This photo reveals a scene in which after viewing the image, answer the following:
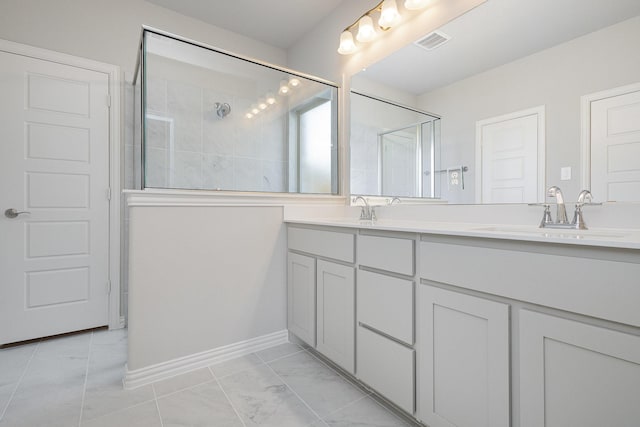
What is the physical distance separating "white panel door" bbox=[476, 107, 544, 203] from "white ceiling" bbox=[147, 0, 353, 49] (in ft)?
5.55

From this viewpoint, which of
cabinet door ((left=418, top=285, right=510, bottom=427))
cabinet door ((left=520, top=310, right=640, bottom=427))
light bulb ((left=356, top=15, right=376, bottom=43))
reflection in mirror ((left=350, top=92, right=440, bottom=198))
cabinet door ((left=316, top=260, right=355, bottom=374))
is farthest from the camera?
light bulb ((left=356, top=15, right=376, bottom=43))

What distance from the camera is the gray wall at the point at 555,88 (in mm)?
1151

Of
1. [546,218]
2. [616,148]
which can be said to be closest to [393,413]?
[546,218]

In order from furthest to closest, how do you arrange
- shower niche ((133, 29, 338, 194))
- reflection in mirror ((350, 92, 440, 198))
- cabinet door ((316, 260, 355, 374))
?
shower niche ((133, 29, 338, 194)), reflection in mirror ((350, 92, 440, 198)), cabinet door ((316, 260, 355, 374))

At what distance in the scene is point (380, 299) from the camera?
→ 54.0 inches

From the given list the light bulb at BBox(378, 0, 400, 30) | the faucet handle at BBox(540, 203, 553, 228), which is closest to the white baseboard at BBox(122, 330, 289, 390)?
the faucet handle at BBox(540, 203, 553, 228)

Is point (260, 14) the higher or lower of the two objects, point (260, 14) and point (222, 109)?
the higher

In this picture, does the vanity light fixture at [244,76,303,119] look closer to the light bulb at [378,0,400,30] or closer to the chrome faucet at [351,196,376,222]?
the light bulb at [378,0,400,30]

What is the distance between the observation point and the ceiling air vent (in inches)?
67.0

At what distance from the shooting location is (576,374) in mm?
812

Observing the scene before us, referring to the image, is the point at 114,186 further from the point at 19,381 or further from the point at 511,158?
the point at 511,158

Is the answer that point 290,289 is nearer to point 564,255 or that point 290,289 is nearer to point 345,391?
→ point 345,391

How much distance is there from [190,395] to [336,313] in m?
0.82

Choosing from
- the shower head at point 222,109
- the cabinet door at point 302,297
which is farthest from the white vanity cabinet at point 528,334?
the shower head at point 222,109
